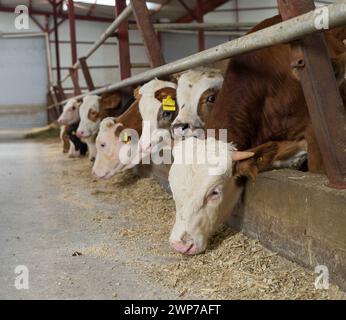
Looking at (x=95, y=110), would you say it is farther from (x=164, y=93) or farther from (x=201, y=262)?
(x=201, y=262)

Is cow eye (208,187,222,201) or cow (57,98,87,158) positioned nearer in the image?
cow eye (208,187,222,201)

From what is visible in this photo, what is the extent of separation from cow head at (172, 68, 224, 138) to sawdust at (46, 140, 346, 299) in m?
0.60

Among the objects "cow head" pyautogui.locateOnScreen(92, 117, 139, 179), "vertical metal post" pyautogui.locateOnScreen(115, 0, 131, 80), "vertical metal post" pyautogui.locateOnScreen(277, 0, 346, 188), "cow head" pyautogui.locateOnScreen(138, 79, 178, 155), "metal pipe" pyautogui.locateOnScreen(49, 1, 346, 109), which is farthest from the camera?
"vertical metal post" pyautogui.locateOnScreen(115, 0, 131, 80)

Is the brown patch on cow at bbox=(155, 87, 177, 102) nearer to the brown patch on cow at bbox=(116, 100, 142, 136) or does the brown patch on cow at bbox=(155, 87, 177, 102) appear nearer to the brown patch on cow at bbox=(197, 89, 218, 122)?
the brown patch on cow at bbox=(116, 100, 142, 136)

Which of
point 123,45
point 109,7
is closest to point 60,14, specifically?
point 109,7

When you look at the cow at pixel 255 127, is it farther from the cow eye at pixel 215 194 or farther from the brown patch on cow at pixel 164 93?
the brown patch on cow at pixel 164 93

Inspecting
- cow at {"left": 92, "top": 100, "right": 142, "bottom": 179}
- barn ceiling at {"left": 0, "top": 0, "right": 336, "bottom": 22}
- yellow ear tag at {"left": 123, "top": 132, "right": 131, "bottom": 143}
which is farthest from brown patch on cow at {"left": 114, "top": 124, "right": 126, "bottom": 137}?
barn ceiling at {"left": 0, "top": 0, "right": 336, "bottom": 22}

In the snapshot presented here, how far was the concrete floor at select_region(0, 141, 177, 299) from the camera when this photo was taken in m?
2.02

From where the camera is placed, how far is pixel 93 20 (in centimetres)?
1941

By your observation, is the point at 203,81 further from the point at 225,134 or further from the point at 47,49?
the point at 47,49

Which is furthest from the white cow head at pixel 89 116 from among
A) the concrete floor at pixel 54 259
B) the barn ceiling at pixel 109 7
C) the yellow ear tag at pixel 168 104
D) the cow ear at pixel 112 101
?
the barn ceiling at pixel 109 7

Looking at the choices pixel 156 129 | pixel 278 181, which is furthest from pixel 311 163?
pixel 156 129

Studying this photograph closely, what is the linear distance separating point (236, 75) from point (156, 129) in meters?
1.36

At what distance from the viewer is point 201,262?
2.22 metres
